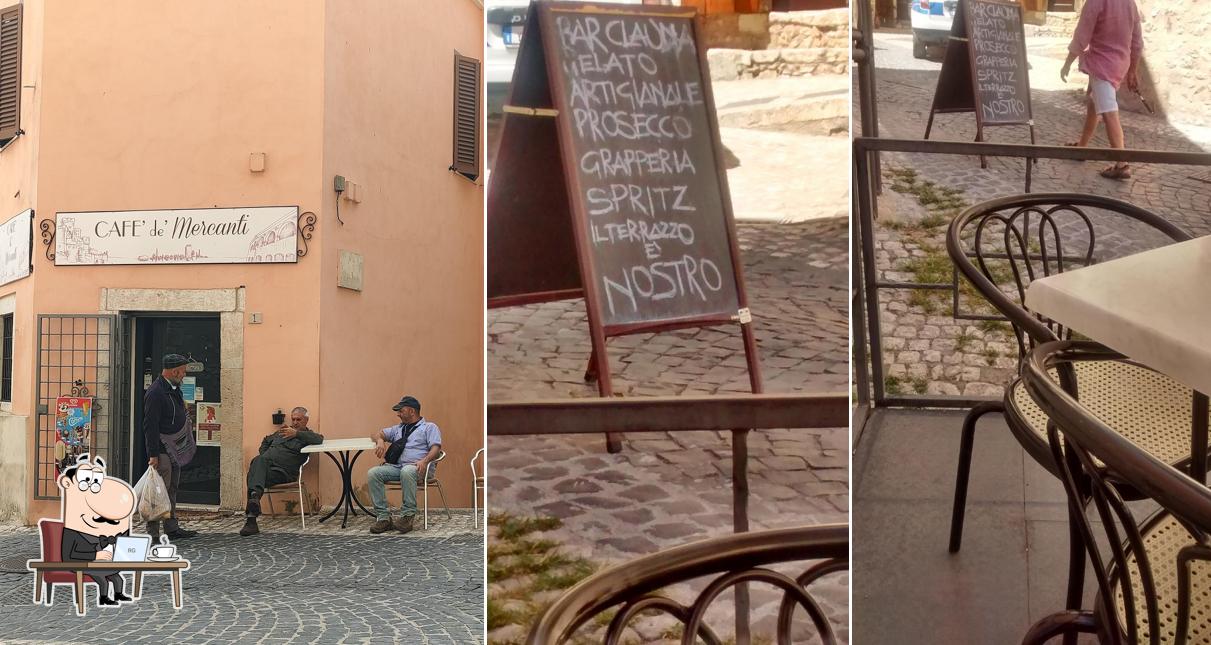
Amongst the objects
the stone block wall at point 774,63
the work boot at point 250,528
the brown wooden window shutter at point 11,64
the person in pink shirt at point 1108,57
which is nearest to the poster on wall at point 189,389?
the work boot at point 250,528

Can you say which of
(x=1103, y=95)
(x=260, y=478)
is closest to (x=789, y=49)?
(x=1103, y=95)

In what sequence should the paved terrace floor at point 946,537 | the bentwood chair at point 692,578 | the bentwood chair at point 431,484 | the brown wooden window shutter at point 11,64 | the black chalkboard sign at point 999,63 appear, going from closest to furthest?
the bentwood chair at point 692,578, the paved terrace floor at point 946,537, the black chalkboard sign at point 999,63, the bentwood chair at point 431,484, the brown wooden window shutter at point 11,64

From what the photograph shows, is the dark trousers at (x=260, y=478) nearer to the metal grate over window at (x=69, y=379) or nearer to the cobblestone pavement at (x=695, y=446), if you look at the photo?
the metal grate over window at (x=69, y=379)

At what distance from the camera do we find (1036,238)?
2523mm

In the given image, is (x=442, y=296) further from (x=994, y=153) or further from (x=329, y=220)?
(x=994, y=153)

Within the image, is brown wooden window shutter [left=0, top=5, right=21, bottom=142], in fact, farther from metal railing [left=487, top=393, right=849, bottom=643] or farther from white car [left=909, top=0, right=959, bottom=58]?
white car [left=909, top=0, right=959, bottom=58]

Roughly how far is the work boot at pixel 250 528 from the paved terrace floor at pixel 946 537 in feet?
5.91

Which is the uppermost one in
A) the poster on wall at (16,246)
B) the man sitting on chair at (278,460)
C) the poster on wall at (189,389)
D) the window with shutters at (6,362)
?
the poster on wall at (16,246)

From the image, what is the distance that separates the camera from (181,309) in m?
3.10

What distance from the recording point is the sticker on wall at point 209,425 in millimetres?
Answer: 3080

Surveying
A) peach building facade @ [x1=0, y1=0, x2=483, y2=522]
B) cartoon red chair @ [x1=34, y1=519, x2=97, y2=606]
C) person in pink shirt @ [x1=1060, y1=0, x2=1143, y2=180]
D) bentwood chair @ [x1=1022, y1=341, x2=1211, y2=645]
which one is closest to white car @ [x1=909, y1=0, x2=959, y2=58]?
person in pink shirt @ [x1=1060, y1=0, x2=1143, y2=180]

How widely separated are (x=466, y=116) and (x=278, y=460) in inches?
46.9

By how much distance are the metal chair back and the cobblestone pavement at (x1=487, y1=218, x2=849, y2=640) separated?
311mm

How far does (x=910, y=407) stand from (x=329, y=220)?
70.7 inches
